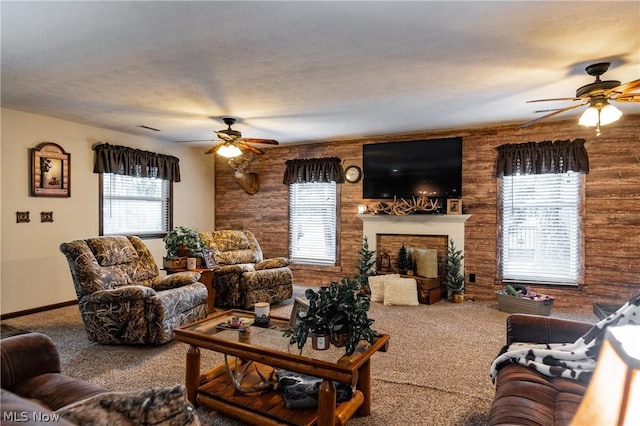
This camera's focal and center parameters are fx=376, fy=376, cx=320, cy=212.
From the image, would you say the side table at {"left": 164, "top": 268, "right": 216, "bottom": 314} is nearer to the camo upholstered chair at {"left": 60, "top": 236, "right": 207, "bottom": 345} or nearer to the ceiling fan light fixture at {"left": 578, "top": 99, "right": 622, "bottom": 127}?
the camo upholstered chair at {"left": 60, "top": 236, "right": 207, "bottom": 345}

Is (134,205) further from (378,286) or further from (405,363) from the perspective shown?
(405,363)

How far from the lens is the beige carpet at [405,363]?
7.84 feet

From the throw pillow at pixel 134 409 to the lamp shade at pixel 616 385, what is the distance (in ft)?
2.85

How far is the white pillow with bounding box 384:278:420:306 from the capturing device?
197 inches

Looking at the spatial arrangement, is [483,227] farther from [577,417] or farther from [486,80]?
[577,417]

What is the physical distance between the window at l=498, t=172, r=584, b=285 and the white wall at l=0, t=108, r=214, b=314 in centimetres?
561

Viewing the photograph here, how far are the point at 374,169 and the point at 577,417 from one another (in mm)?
5348

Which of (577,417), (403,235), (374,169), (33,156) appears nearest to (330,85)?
(374,169)

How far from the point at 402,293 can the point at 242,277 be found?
6.95ft

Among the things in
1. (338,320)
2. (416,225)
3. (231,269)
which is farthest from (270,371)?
(416,225)

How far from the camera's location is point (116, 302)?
3400mm

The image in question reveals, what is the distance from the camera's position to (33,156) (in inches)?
180

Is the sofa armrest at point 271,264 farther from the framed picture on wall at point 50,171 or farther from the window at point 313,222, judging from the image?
the framed picture on wall at point 50,171

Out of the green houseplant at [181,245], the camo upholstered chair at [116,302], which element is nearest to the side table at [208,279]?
the green houseplant at [181,245]
